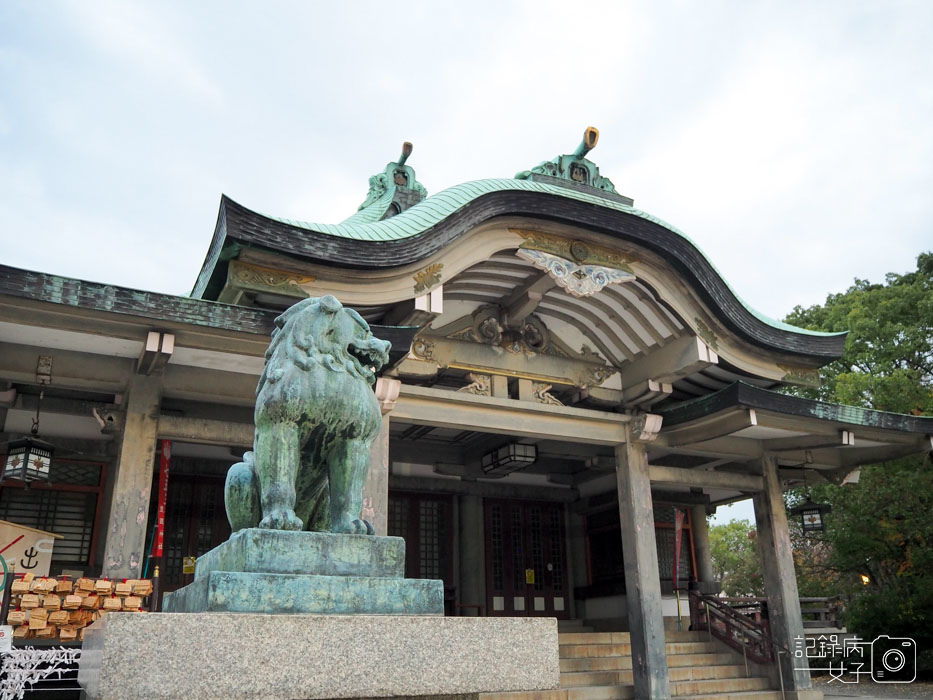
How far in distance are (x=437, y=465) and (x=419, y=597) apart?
923cm

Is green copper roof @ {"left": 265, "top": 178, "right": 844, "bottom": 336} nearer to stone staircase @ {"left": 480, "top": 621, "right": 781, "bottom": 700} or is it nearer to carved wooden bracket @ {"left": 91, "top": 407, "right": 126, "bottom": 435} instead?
carved wooden bracket @ {"left": 91, "top": 407, "right": 126, "bottom": 435}

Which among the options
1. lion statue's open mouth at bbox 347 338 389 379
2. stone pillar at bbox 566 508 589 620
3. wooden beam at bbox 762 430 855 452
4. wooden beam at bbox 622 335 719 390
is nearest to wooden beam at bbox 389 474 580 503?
stone pillar at bbox 566 508 589 620

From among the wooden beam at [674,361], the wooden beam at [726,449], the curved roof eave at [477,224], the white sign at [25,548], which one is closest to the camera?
the white sign at [25,548]

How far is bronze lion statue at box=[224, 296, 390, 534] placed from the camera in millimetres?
3354

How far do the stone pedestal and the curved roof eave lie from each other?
15.1ft

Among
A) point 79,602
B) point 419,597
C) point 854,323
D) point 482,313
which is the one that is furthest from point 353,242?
point 854,323

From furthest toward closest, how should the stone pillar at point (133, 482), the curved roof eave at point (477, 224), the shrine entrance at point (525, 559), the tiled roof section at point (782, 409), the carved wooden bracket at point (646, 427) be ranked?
1. the shrine entrance at point (525, 559)
2. the carved wooden bracket at point (646, 427)
3. the tiled roof section at point (782, 409)
4. the curved roof eave at point (477, 224)
5. the stone pillar at point (133, 482)

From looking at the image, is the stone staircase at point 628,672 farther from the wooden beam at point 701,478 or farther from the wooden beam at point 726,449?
the wooden beam at point 726,449

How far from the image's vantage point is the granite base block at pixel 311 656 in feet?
7.93

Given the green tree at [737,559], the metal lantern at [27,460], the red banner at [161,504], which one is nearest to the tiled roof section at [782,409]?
the red banner at [161,504]

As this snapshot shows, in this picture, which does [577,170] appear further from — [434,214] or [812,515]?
[812,515]

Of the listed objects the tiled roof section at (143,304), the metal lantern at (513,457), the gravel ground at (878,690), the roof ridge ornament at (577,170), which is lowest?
the gravel ground at (878,690)

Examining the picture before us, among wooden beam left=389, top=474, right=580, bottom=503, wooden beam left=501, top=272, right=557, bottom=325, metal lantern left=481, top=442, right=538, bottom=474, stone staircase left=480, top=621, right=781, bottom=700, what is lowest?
stone staircase left=480, top=621, right=781, bottom=700

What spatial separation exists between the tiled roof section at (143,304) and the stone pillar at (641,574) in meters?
4.54
